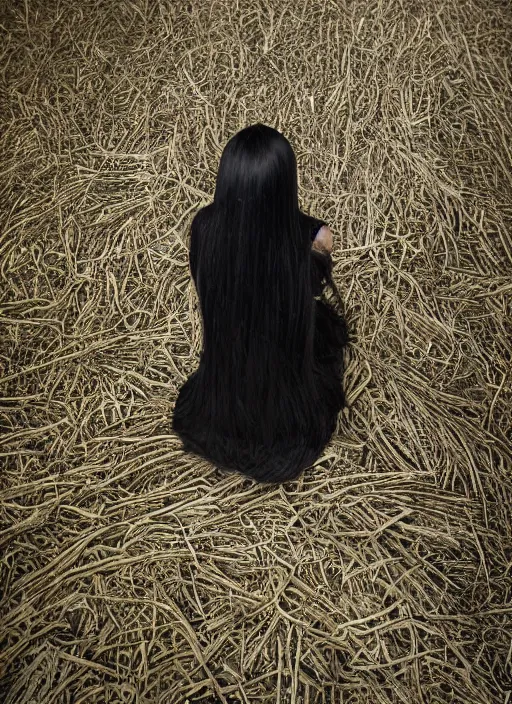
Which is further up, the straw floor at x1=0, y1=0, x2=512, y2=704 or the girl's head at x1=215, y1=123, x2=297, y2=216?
the girl's head at x1=215, y1=123, x2=297, y2=216

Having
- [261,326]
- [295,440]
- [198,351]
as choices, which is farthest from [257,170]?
[198,351]

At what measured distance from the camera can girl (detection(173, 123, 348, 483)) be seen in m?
1.05

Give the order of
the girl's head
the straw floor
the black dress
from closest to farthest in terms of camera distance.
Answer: the girl's head → the straw floor → the black dress

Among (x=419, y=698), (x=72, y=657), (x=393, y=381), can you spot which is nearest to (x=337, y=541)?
(x=419, y=698)

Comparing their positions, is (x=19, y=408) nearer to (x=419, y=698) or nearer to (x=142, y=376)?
(x=142, y=376)

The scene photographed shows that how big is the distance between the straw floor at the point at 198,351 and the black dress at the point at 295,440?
51 mm

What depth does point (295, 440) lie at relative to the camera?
4.72 ft

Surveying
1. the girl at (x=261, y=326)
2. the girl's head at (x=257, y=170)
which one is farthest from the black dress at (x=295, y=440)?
the girl's head at (x=257, y=170)

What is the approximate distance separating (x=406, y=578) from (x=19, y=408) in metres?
1.05

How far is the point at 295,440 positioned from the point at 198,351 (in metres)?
0.43

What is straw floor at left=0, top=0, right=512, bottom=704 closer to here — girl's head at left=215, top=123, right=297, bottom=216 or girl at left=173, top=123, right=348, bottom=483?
girl at left=173, top=123, right=348, bottom=483

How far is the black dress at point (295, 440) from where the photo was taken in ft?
4.72

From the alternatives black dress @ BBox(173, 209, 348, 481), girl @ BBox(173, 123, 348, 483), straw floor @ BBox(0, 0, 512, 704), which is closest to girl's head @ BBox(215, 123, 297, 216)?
girl @ BBox(173, 123, 348, 483)

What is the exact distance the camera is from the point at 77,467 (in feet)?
5.02
